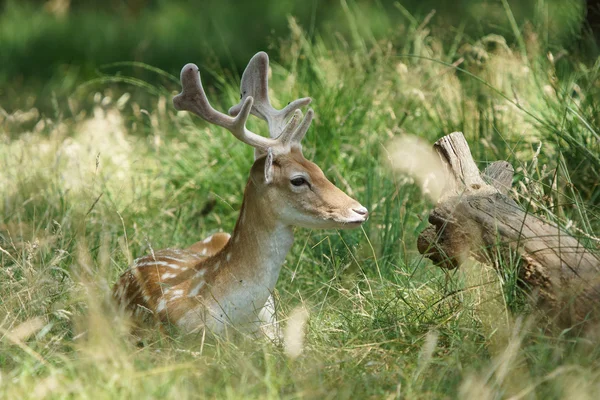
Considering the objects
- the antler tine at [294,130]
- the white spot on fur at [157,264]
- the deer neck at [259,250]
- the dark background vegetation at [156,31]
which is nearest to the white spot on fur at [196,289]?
the deer neck at [259,250]

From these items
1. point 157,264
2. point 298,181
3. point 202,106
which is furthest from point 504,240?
point 157,264

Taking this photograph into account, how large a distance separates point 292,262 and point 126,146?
190 cm

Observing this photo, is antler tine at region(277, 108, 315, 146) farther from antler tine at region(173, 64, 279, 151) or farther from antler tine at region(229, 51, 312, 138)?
antler tine at region(229, 51, 312, 138)

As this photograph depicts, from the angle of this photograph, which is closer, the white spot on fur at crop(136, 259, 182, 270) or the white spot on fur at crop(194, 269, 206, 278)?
the white spot on fur at crop(194, 269, 206, 278)

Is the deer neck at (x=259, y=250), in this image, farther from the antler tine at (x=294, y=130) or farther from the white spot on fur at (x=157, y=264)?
the white spot on fur at (x=157, y=264)

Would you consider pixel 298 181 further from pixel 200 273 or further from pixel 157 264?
pixel 157 264

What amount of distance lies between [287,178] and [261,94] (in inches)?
23.4

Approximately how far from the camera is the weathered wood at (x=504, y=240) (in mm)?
3111

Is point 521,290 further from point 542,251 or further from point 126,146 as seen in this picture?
point 126,146

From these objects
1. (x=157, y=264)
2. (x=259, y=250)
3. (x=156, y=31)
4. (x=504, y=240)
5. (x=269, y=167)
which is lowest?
(x=156, y=31)

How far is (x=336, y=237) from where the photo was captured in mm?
4555

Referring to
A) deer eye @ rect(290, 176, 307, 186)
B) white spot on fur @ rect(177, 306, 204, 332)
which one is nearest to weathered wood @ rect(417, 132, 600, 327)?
deer eye @ rect(290, 176, 307, 186)

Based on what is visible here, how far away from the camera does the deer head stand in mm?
3664

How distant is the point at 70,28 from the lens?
927cm
